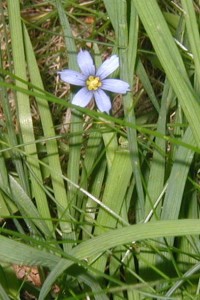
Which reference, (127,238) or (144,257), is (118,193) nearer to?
(144,257)

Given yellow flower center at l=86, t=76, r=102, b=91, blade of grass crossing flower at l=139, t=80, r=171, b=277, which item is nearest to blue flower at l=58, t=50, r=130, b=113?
yellow flower center at l=86, t=76, r=102, b=91

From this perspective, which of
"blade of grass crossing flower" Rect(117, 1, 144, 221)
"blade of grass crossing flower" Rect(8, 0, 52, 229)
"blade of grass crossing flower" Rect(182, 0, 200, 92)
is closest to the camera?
"blade of grass crossing flower" Rect(182, 0, 200, 92)

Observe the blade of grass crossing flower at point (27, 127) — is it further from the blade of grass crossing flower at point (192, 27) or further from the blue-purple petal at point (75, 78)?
the blade of grass crossing flower at point (192, 27)

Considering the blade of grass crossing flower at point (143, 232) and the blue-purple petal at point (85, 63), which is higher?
the blue-purple petal at point (85, 63)

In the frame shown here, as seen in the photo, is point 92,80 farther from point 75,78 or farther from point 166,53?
point 166,53

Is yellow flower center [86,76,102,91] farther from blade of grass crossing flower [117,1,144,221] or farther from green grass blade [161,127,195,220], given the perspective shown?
green grass blade [161,127,195,220]

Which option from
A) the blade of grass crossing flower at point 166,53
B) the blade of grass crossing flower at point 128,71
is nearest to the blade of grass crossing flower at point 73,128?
the blade of grass crossing flower at point 128,71

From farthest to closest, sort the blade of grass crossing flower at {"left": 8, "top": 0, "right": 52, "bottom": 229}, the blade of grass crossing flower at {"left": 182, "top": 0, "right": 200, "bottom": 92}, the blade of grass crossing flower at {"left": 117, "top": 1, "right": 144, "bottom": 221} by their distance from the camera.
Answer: the blade of grass crossing flower at {"left": 8, "top": 0, "right": 52, "bottom": 229} → the blade of grass crossing flower at {"left": 117, "top": 1, "right": 144, "bottom": 221} → the blade of grass crossing flower at {"left": 182, "top": 0, "right": 200, "bottom": 92}
